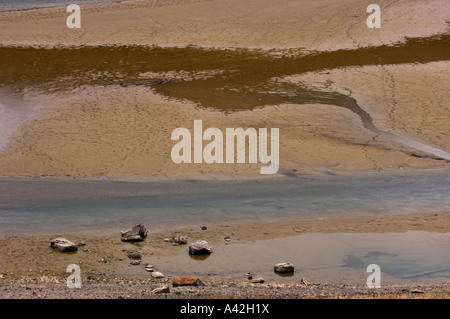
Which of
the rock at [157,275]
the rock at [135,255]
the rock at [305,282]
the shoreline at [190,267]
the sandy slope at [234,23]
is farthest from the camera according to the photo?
the sandy slope at [234,23]

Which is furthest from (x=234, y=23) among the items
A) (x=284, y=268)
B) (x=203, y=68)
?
(x=284, y=268)

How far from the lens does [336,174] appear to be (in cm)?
2086

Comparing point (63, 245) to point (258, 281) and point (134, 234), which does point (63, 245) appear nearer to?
point (134, 234)

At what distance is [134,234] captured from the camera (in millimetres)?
16812

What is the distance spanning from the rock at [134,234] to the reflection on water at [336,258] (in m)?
1.03

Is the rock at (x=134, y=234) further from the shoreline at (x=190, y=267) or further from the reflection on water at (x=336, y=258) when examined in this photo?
the reflection on water at (x=336, y=258)

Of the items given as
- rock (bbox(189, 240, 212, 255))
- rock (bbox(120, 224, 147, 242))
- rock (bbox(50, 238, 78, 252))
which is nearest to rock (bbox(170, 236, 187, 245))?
rock (bbox(189, 240, 212, 255))

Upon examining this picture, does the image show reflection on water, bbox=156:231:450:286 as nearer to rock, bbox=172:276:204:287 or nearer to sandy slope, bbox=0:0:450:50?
rock, bbox=172:276:204:287

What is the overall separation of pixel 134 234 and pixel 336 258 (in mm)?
4129

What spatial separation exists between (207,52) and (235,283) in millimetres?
17279

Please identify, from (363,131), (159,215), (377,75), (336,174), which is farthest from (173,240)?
(377,75)

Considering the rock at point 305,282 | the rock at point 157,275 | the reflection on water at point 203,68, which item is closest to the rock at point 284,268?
the rock at point 305,282

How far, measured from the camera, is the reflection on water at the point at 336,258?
15.4m
